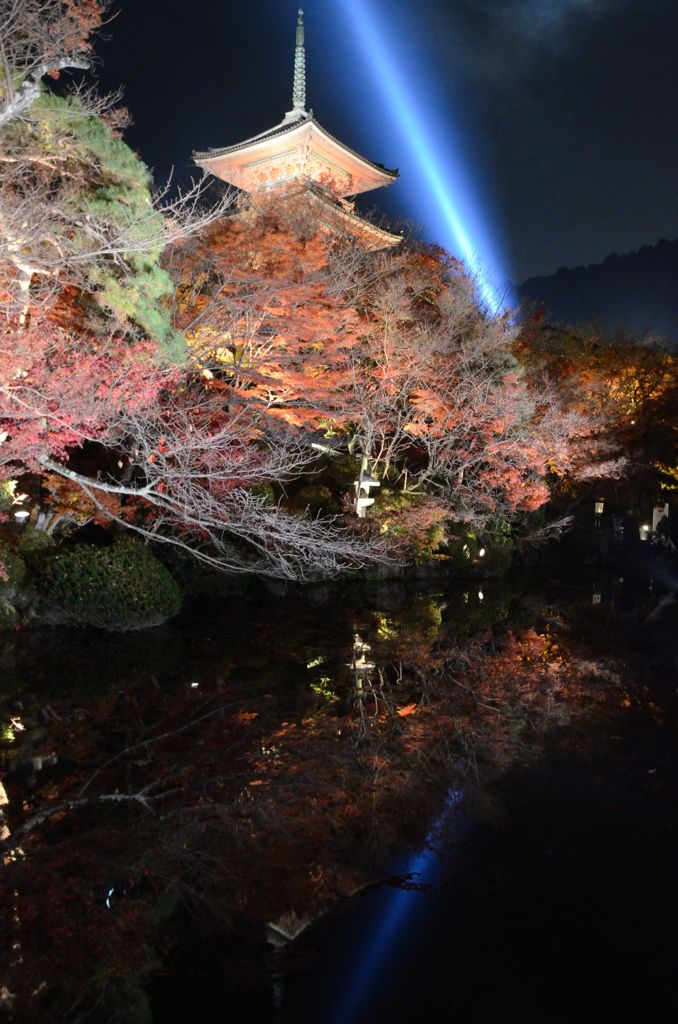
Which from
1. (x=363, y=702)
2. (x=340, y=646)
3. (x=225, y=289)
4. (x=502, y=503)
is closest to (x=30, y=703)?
(x=363, y=702)

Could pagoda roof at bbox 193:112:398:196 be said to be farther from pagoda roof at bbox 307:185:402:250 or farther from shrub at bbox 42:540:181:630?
shrub at bbox 42:540:181:630

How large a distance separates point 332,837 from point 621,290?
111 metres

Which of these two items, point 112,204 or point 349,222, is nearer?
point 112,204

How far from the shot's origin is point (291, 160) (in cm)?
2305

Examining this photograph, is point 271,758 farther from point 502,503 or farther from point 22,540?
point 502,503

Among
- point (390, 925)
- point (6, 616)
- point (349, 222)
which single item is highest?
point (349, 222)

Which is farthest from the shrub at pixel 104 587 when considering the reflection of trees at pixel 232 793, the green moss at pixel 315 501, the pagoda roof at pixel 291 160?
the pagoda roof at pixel 291 160

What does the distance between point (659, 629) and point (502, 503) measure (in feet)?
18.8

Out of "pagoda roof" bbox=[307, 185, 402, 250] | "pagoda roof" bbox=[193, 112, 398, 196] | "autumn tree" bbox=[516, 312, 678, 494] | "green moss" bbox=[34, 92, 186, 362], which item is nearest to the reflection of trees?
"green moss" bbox=[34, 92, 186, 362]

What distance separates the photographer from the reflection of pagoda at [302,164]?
21.3m

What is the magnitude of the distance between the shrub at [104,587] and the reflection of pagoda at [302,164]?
44.1 ft

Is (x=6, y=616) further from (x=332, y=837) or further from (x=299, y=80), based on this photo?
(x=299, y=80)

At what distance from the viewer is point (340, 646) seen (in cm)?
1006

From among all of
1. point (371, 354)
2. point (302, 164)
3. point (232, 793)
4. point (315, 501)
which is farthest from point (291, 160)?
point (232, 793)
